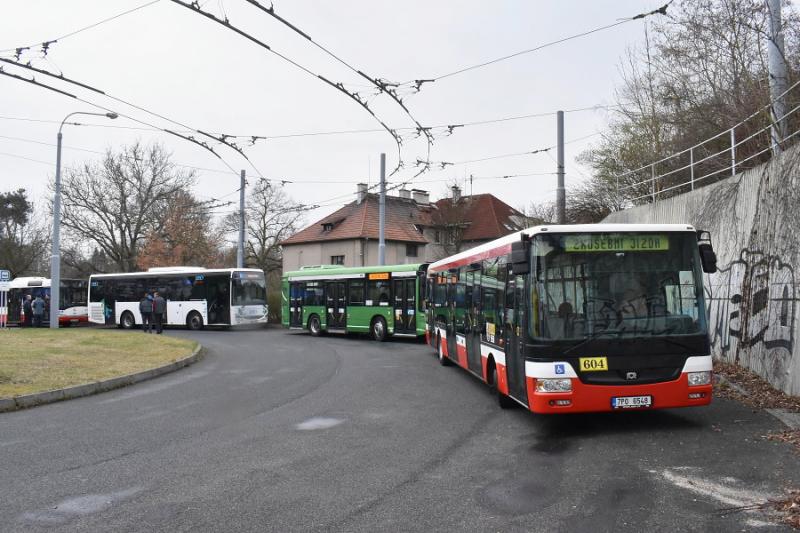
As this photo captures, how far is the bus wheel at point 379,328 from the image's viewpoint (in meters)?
24.3

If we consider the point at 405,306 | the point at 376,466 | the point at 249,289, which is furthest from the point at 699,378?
the point at 249,289

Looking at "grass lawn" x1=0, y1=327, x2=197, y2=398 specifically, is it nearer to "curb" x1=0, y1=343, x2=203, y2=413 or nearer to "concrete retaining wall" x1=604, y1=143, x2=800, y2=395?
"curb" x1=0, y1=343, x2=203, y2=413

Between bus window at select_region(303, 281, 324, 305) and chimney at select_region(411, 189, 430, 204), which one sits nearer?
bus window at select_region(303, 281, 324, 305)

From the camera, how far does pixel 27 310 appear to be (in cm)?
3622

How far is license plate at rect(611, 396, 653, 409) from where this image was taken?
7785mm

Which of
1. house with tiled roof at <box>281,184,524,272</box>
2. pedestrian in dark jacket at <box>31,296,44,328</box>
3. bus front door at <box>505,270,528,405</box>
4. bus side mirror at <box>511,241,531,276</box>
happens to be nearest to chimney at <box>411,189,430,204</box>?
house with tiled roof at <box>281,184,524,272</box>

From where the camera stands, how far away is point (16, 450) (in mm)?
7562

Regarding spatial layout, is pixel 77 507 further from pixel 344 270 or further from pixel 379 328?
pixel 344 270

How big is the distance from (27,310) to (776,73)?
121ft

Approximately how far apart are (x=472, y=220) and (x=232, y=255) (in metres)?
22.7

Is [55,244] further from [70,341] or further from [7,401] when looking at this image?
[7,401]

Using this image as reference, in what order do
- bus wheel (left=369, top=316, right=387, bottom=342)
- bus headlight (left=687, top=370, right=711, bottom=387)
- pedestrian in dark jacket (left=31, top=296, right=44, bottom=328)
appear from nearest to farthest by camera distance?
bus headlight (left=687, top=370, right=711, bottom=387) → bus wheel (left=369, top=316, right=387, bottom=342) → pedestrian in dark jacket (left=31, top=296, right=44, bottom=328)

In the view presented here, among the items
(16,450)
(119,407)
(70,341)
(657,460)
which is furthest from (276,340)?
(657,460)

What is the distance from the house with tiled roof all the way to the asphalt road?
40237 mm
